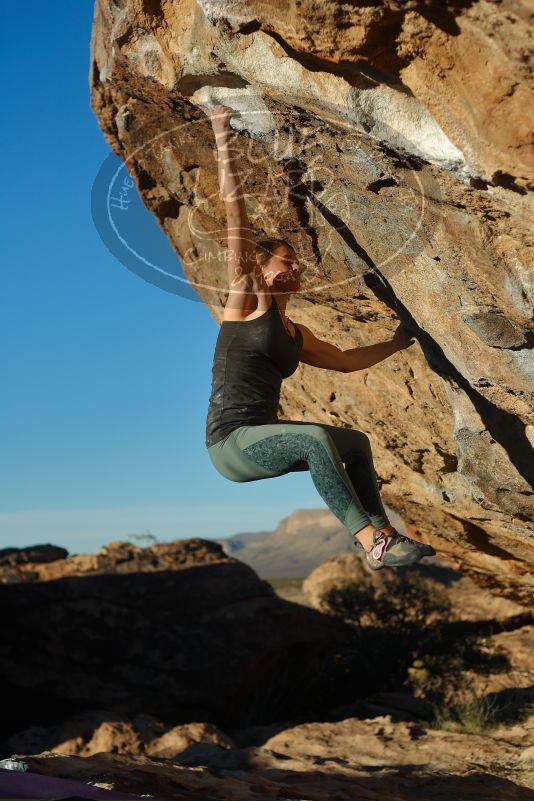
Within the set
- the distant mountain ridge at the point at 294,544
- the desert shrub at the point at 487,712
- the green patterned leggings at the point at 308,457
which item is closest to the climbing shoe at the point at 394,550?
the green patterned leggings at the point at 308,457

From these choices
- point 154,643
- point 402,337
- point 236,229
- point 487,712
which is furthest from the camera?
point 154,643

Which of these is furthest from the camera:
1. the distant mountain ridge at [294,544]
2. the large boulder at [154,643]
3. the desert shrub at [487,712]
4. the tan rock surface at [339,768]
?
the distant mountain ridge at [294,544]

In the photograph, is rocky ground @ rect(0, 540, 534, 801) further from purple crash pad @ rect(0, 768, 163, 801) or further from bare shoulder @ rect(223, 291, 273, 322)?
bare shoulder @ rect(223, 291, 273, 322)

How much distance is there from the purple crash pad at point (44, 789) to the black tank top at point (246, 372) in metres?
1.86

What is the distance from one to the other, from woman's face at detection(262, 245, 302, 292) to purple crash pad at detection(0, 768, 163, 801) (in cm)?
271

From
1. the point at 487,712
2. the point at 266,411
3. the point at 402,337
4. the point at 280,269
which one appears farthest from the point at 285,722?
the point at 280,269

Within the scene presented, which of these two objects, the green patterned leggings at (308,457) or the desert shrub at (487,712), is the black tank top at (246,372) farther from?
the desert shrub at (487,712)

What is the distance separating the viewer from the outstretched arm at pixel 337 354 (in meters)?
5.24

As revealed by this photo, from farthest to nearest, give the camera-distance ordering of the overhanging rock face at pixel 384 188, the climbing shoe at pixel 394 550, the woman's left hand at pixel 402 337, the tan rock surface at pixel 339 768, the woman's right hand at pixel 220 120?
the woman's left hand at pixel 402 337
the tan rock surface at pixel 339 768
the woman's right hand at pixel 220 120
the climbing shoe at pixel 394 550
the overhanging rock face at pixel 384 188

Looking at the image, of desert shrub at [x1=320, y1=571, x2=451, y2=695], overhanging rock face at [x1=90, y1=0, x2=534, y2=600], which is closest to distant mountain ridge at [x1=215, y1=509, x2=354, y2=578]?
desert shrub at [x1=320, y1=571, x2=451, y2=695]

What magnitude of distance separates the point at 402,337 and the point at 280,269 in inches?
64.3

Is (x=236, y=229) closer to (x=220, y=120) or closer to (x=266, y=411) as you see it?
(x=220, y=120)

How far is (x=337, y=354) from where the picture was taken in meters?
5.33

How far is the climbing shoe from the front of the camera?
13.9 feet
